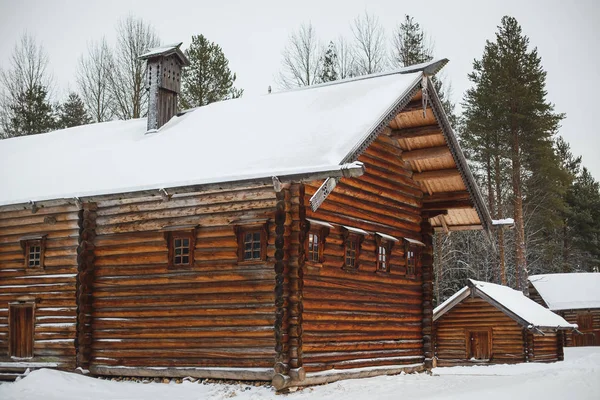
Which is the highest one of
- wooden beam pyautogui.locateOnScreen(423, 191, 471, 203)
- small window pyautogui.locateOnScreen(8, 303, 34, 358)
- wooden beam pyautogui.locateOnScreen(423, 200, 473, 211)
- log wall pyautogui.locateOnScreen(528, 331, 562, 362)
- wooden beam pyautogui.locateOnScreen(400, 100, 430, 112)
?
wooden beam pyautogui.locateOnScreen(400, 100, 430, 112)

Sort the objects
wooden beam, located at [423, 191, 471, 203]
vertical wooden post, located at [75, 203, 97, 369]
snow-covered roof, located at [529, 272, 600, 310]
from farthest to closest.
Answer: snow-covered roof, located at [529, 272, 600, 310], wooden beam, located at [423, 191, 471, 203], vertical wooden post, located at [75, 203, 97, 369]

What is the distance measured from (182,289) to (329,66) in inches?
954

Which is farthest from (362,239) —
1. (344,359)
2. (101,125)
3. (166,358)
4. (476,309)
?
(476,309)

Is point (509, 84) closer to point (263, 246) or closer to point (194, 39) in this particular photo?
point (194, 39)

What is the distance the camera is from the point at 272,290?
1605cm

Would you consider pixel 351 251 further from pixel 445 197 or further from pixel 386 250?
pixel 445 197

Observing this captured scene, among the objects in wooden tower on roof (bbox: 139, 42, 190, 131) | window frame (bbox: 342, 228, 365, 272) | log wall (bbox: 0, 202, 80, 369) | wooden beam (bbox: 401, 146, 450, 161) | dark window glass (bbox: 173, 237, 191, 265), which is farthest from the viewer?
wooden tower on roof (bbox: 139, 42, 190, 131)

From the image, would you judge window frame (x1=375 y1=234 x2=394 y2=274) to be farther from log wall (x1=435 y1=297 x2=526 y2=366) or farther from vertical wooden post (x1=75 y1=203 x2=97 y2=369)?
log wall (x1=435 y1=297 x2=526 y2=366)

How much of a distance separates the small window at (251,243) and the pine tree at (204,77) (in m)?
24.5

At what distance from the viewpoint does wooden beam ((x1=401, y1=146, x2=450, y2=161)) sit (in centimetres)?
2006

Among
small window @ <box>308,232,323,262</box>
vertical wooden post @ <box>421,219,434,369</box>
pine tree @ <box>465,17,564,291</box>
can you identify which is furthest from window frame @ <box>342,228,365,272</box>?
pine tree @ <box>465,17,564,291</box>

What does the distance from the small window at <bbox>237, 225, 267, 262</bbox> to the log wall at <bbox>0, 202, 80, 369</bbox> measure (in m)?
4.97

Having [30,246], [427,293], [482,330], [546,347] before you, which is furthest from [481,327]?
[30,246]

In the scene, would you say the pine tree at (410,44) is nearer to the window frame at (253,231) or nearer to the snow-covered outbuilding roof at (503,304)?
the snow-covered outbuilding roof at (503,304)
